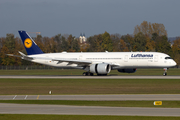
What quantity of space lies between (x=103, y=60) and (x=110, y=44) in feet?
298

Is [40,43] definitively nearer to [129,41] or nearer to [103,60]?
[129,41]

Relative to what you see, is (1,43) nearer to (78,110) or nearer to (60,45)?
(60,45)

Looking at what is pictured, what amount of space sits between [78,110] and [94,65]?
3709 cm

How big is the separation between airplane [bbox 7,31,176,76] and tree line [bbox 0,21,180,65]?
6550 cm

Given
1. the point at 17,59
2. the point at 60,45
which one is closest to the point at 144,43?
the point at 60,45

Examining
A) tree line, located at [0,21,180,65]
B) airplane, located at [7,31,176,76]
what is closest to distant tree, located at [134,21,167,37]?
tree line, located at [0,21,180,65]

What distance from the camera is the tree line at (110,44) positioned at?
422ft

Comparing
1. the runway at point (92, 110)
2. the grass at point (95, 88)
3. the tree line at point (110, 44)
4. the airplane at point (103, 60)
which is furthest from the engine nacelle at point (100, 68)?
the tree line at point (110, 44)

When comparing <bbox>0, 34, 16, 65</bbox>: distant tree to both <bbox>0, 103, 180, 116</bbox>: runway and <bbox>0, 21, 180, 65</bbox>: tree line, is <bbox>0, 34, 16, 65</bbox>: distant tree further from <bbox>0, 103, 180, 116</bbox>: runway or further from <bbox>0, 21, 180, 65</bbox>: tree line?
<bbox>0, 103, 180, 116</bbox>: runway

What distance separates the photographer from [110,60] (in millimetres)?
56156

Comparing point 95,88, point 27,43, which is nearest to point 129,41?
point 27,43

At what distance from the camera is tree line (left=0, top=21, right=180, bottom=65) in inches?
5069

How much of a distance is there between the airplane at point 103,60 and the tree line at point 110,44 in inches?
2579

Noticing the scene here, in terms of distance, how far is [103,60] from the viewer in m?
56.9
